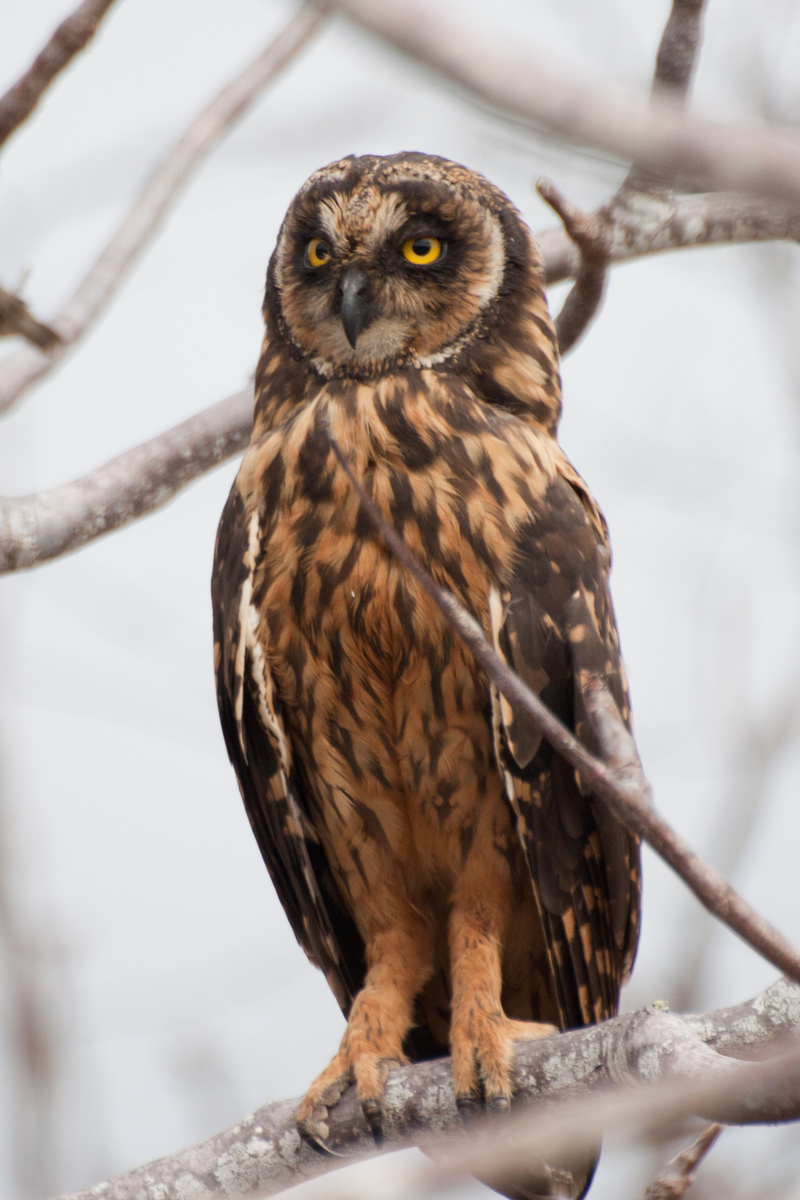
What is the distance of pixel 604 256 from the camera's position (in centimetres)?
298

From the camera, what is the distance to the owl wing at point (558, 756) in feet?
9.61

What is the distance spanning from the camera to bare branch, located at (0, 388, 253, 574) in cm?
300

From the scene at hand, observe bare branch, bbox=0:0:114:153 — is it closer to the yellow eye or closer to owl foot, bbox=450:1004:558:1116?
the yellow eye

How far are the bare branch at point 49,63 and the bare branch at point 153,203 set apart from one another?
103 centimetres

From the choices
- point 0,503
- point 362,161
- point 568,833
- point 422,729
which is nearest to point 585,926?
point 568,833

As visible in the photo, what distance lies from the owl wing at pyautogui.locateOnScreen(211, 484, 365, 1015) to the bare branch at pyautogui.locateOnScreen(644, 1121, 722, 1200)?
4.78 feet

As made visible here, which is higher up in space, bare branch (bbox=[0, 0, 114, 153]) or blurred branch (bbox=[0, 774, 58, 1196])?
bare branch (bbox=[0, 0, 114, 153])

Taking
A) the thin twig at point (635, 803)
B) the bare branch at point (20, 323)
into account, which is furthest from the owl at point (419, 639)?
the thin twig at point (635, 803)

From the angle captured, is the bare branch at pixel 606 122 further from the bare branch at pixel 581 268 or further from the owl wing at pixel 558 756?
the owl wing at pixel 558 756

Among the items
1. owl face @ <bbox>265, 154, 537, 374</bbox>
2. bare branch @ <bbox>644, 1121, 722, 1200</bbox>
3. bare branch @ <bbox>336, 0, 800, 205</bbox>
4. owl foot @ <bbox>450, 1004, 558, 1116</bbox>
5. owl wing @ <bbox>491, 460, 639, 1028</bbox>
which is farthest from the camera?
owl face @ <bbox>265, 154, 537, 374</bbox>

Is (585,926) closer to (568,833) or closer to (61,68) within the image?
(568,833)

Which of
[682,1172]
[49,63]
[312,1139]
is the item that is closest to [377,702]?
[312,1139]

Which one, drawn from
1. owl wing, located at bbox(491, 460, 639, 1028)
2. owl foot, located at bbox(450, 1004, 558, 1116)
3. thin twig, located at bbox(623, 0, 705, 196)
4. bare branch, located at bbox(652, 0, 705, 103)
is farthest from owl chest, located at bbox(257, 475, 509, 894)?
bare branch, located at bbox(652, 0, 705, 103)

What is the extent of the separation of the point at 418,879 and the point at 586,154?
8.59 ft
